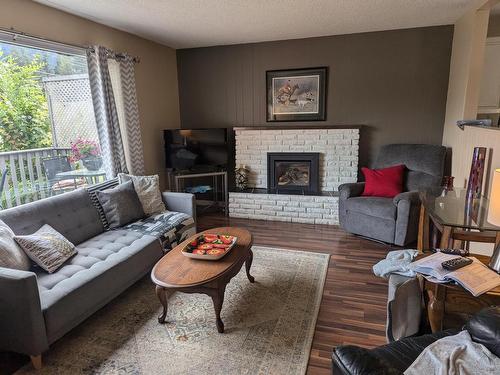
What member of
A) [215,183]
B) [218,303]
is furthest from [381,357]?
[215,183]

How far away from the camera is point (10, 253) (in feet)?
6.97

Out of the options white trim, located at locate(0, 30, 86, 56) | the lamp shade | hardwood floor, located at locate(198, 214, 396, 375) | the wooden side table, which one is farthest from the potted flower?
the lamp shade

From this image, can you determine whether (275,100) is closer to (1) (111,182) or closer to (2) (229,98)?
(2) (229,98)

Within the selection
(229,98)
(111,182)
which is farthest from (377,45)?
(111,182)

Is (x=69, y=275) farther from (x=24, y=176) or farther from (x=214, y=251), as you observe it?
(x=24, y=176)

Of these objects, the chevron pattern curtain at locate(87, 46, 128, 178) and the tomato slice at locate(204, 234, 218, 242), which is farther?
the chevron pattern curtain at locate(87, 46, 128, 178)

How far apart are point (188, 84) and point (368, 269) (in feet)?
12.6

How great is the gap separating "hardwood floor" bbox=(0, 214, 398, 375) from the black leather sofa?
1.88 feet

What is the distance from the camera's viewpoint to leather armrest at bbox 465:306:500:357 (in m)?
1.33

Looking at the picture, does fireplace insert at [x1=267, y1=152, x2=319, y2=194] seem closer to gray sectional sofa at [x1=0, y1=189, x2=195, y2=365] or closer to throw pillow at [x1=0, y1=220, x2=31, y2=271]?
gray sectional sofa at [x1=0, y1=189, x2=195, y2=365]

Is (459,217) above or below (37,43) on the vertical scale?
below

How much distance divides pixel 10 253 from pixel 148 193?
1.54 meters

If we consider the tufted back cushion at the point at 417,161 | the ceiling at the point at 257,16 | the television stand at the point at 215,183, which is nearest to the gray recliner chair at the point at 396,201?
the tufted back cushion at the point at 417,161

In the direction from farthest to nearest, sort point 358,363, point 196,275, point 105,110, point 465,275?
point 105,110, point 196,275, point 465,275, point 358,363
